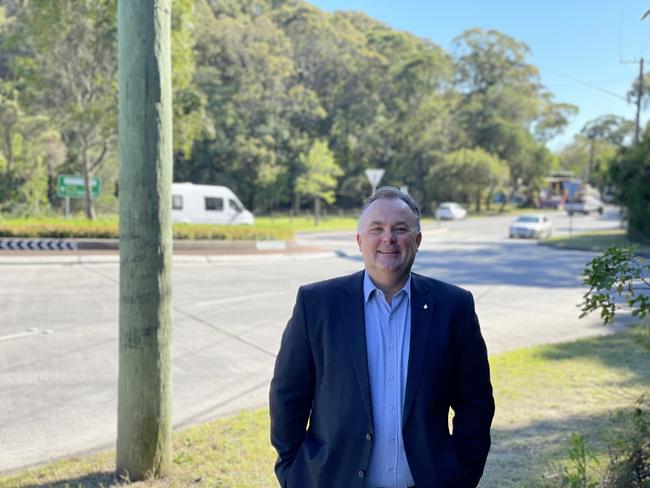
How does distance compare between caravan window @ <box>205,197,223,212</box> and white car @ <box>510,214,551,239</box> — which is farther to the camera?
white car @ <box>510,214,551,239</box>

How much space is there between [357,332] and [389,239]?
37 centimetres

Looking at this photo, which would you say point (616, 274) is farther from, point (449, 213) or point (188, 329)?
point (449, 213)

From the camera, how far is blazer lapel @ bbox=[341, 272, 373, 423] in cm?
216

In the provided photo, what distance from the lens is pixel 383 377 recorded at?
220 cm

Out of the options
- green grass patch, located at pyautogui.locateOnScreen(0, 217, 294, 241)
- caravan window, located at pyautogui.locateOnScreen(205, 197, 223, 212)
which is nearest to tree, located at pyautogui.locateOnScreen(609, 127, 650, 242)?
green grass patch, located at pyautogui.locateOnScreen(0, 217, 294, 241)

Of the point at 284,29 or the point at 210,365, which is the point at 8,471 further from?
the point at 284,29

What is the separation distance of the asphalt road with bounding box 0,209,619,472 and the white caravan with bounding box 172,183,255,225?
747 cm

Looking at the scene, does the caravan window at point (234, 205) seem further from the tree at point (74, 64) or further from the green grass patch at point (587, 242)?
the green grass patch at point (587, 242)

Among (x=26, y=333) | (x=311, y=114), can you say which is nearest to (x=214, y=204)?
(x=26, y=333)

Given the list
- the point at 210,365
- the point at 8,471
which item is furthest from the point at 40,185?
the point at 8,471

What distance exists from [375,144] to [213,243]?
129 ft

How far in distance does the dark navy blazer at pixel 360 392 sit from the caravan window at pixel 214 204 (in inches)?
998

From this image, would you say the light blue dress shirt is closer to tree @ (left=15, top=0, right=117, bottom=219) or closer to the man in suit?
the man in suit

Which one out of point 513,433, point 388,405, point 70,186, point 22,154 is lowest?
point 513,433
